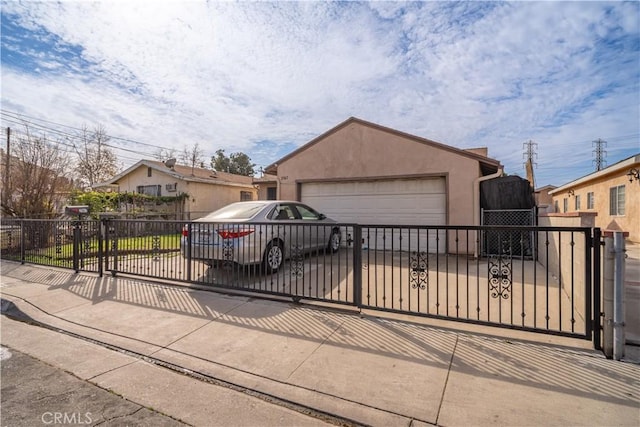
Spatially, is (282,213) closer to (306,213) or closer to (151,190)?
(306,213)

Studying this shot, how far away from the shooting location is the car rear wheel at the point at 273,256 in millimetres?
5695

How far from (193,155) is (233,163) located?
5.62 m

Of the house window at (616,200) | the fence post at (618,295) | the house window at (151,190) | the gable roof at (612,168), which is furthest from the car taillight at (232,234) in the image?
the house window at (151,190)

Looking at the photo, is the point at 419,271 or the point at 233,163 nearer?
the point at 419,271

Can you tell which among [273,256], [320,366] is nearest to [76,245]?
[273,256]

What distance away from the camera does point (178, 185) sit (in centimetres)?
1845

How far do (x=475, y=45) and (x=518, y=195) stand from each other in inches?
174

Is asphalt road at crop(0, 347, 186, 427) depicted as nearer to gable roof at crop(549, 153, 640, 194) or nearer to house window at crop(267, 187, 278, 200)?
gable roof at crop(549, 153, 640, 194)

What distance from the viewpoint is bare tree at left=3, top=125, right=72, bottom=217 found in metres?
11.4

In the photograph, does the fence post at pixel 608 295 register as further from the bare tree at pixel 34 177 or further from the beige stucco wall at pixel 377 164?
the bare tree at pixel 34 177

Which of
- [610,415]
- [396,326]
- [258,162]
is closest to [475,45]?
[396,326]

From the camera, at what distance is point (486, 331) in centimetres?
361

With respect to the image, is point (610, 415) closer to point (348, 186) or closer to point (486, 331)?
point (486, 331)

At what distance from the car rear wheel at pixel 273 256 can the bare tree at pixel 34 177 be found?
36.7ft
